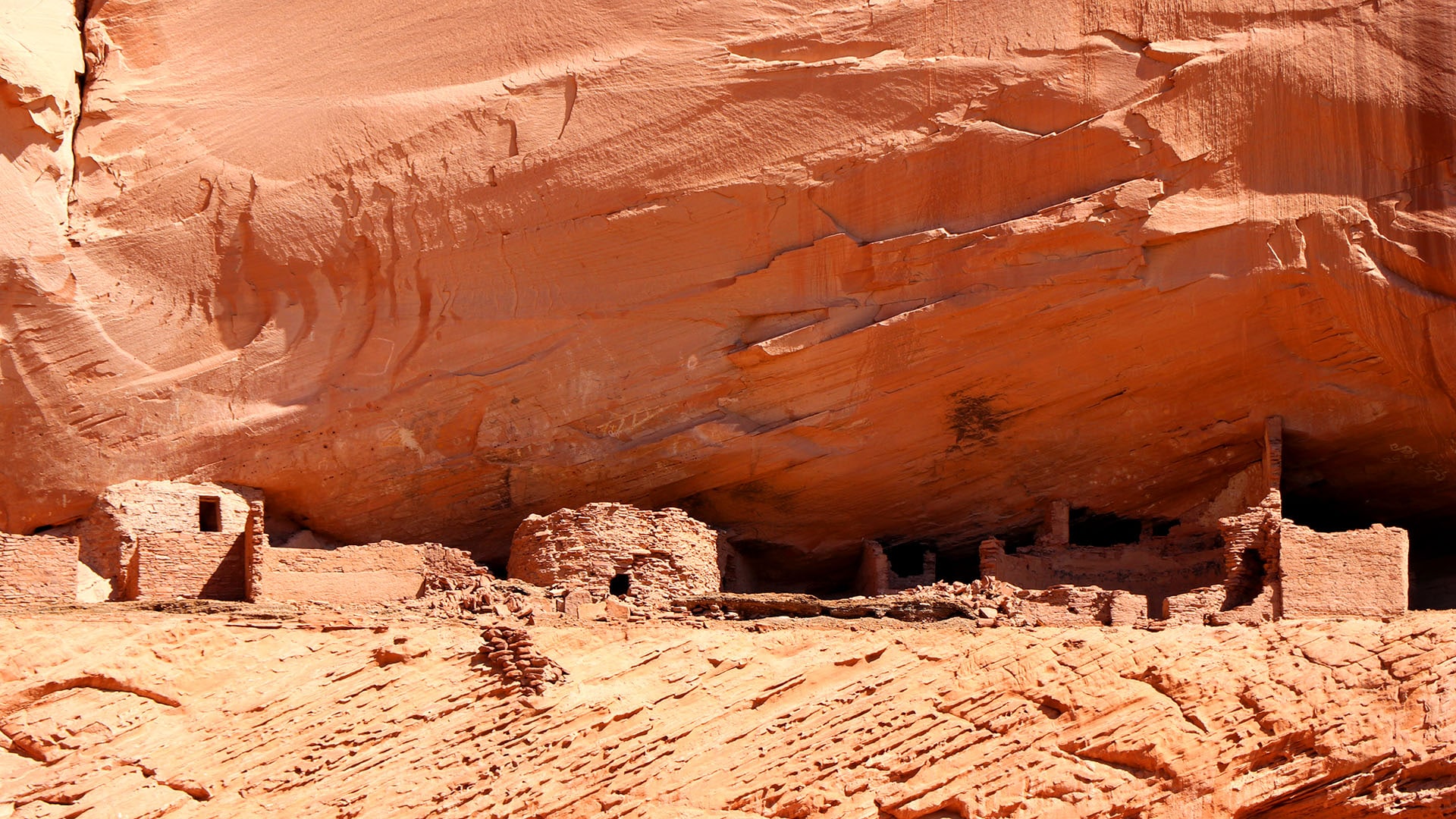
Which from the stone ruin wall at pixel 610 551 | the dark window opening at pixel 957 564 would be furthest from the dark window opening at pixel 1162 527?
the stone ruin wall at pixel 610 551

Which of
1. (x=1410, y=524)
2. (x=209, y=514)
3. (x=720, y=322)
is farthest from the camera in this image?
(x=1410, y=524)

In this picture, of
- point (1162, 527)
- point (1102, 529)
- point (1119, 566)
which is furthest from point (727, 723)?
point (1162, 527)

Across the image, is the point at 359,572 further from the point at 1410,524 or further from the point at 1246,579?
the point at 1410,524

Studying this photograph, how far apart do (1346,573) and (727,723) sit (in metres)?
5.15

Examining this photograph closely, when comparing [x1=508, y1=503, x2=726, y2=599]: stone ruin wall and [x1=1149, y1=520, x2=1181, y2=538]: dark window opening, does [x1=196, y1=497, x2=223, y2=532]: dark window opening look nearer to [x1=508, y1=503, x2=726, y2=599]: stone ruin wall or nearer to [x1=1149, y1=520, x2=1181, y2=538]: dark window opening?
[x1=508, y1=503, x2=726, y2=599]: stone ruin wall

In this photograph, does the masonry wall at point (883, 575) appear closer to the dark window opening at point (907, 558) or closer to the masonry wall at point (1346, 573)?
the dark window opening at point (907, 558)

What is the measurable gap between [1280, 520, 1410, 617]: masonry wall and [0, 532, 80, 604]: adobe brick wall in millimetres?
9410

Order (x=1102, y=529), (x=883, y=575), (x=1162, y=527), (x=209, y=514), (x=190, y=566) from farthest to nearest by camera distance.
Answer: (x=1102, y=529), (x=1162, y=527), (x=883, y=575), (x=209, y=514), (x=190, y=566)

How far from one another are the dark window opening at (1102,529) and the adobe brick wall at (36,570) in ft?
28.4

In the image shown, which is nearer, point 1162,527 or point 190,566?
point 190,566

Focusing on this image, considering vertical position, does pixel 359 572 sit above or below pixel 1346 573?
above

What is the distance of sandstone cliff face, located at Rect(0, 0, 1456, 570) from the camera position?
1864 centimetres

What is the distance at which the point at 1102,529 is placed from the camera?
21188 millimetres

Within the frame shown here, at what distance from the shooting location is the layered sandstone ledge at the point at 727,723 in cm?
1559
